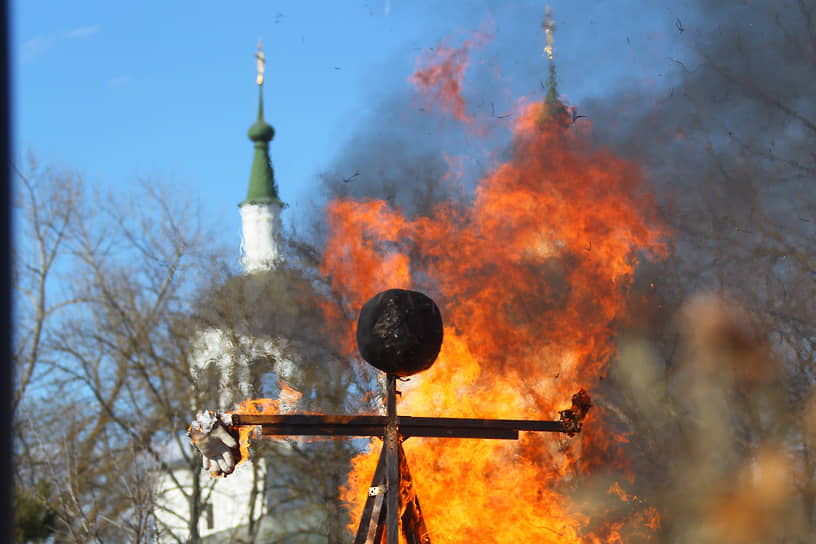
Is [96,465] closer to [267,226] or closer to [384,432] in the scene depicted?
[267,226]

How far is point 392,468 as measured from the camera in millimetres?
5027

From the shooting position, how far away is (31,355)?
24.7m

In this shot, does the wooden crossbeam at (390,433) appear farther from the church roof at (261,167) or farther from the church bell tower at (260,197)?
the church roof at (261,167)

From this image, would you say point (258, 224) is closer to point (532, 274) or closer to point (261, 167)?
point (261, 167)

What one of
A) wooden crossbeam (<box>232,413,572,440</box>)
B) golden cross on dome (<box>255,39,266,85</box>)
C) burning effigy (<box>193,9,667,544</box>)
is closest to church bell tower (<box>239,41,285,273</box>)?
golden cross on dome (<box>255,39,266,85</box>)

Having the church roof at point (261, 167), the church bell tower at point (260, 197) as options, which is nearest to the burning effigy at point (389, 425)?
the church bell tower at point (260, 197)

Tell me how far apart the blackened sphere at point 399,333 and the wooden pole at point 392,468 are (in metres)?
0.15

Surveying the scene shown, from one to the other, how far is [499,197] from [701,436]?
18.8ft

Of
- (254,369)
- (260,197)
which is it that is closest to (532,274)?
(254,369)

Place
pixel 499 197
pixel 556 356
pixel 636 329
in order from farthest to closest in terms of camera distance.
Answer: pixel 636 329 < pixel 499 197 < pixel 556 356

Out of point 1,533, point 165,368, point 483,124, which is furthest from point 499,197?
point 165,368

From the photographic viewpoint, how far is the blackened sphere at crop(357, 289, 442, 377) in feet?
16.7

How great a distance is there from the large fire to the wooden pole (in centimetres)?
235

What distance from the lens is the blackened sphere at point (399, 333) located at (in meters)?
5.09
